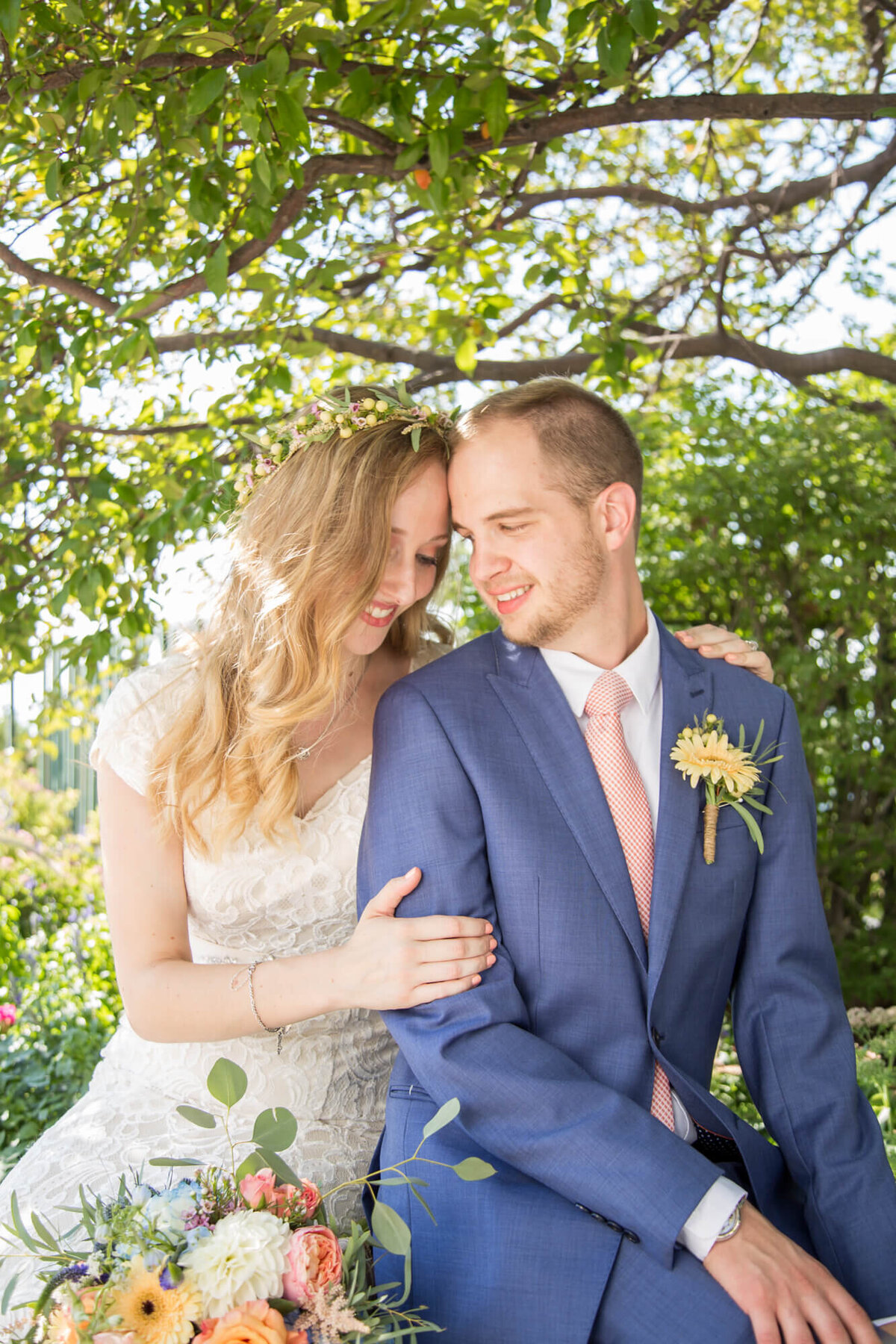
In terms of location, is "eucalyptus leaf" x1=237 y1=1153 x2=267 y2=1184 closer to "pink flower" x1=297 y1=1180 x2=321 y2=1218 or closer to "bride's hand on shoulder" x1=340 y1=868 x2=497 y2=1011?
"pink flower" x1=297 y1=1180 x2=321 y2=1218

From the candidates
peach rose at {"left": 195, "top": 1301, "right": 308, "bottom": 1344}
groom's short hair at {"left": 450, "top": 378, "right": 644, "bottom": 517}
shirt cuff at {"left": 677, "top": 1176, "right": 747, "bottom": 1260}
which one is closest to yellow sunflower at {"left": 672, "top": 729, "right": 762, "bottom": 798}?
groom's short hair at {"left": 450, "top": 378, "right": 644, "bottom": 517}

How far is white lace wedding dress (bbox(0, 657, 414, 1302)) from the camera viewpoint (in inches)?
101

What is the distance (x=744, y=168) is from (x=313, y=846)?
17.4 feet

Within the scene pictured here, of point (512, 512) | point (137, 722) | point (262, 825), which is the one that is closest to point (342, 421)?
point (512, 512)

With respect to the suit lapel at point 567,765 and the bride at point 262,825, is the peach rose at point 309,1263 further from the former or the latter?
the suit lapel at point 567,765

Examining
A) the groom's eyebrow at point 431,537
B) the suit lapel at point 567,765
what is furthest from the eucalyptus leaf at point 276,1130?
A: the groom's eyebrow at point 431,537

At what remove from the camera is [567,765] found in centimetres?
246

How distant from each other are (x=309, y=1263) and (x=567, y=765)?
1.13 meters

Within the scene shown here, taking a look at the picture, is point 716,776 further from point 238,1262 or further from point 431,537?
point 238,1262

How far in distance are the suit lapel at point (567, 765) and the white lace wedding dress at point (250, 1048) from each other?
21.4 inches

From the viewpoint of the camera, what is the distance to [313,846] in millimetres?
2777

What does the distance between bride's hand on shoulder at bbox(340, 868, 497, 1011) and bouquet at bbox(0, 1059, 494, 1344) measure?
350mm

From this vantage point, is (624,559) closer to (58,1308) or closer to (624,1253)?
(624,1253)

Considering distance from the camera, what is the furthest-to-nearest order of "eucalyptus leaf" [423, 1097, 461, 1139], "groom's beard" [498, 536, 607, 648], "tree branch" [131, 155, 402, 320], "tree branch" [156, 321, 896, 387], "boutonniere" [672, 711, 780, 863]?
"tree branch" [156, 321, 896, 387]
"tree branch" [131, 155, 402, 320]
"groom's beard" [498, 536, 607, 648]
"boutonniere" [672, 711, 780, 863]
"eucalyptus leaf" [423, 1097, 461, 1139]
